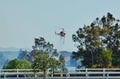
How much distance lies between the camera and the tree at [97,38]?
196 ft

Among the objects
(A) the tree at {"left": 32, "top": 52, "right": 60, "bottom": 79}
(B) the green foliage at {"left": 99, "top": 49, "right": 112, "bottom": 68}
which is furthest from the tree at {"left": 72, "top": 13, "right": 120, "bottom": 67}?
(A) the tree at {"left": 32, "top": 52, "right": 60, "bottom": 79}

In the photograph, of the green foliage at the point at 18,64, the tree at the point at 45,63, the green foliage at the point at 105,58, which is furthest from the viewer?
the green foliage at the point at 105,58

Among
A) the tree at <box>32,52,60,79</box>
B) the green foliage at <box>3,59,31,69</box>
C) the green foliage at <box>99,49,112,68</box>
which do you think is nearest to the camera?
the tree at <box>32,52,60,79</box>

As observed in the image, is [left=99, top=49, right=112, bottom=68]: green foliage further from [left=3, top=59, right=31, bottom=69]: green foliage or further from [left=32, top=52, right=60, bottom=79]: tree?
[left=32, top=52, right=60, bottom=79]: tree

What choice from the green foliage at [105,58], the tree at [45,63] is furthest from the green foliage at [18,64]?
the tree at [45,63]

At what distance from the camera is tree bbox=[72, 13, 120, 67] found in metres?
59.8

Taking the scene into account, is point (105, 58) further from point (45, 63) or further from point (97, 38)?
point (45, 63)

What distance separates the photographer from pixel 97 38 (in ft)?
196

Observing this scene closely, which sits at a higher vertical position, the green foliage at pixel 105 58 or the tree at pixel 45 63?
the green foliage at pixel 105 58

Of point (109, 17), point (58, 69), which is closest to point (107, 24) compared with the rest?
point (109, 17)

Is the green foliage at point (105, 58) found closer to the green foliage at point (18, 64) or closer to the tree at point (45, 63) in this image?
the green foliage at point (18, 64)

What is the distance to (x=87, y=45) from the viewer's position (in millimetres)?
60781

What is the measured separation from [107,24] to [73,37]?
3.80m

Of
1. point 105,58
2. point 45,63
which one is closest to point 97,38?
point 105,58
